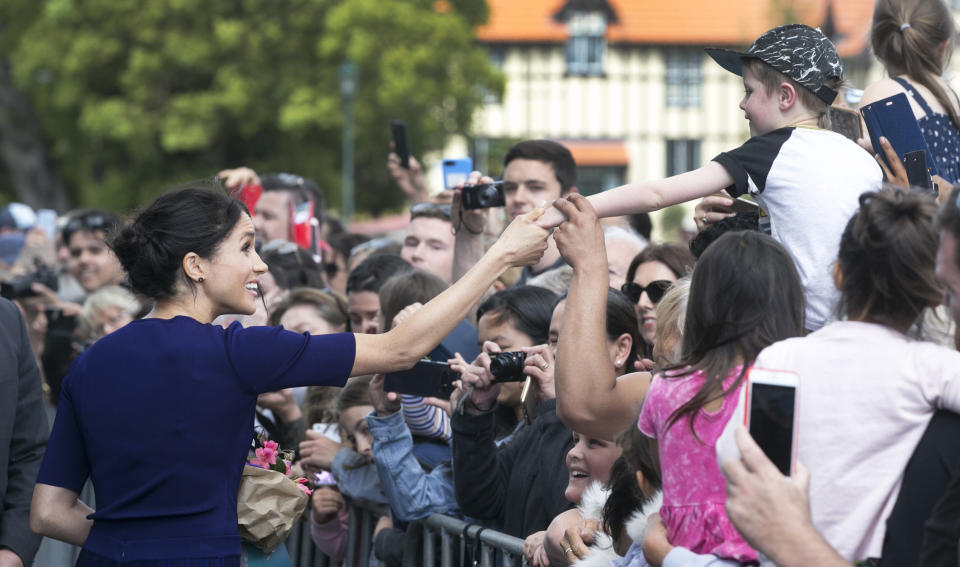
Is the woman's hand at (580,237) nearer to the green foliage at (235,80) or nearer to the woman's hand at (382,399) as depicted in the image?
the woman's hand at (382,399)

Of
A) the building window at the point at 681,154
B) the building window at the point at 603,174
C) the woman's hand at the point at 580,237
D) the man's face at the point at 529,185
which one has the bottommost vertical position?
the building window at the point at 603,174

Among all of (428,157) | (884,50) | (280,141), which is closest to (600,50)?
(428,157)

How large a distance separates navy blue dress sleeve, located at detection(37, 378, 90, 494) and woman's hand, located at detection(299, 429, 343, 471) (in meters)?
2.14

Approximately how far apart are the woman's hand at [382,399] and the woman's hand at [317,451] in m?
0.82

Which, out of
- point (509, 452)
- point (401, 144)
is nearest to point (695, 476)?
point (509, 452)

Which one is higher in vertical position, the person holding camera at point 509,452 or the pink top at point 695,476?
the pink top at point 695,476

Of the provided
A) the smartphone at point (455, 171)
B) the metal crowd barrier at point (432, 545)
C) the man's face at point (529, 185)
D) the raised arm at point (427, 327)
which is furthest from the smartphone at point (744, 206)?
the smartphone at point (455, 171)

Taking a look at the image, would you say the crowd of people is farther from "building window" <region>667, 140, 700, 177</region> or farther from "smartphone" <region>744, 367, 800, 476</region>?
"building window" <region>667, 140, 700, 177</region>

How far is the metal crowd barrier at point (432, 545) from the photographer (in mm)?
4625

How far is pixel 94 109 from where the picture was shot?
31031 mm

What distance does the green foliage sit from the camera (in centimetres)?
3066

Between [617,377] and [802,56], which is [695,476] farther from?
[802,56]

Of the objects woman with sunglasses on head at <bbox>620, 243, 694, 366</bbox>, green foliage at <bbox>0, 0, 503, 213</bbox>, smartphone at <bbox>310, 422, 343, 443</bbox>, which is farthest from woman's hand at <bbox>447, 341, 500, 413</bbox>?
green foliage at <bbox>0, 0, 503, 213</bbox>

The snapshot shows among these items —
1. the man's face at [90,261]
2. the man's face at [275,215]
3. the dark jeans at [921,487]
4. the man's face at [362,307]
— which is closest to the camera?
the dark jeans at [921,487]
